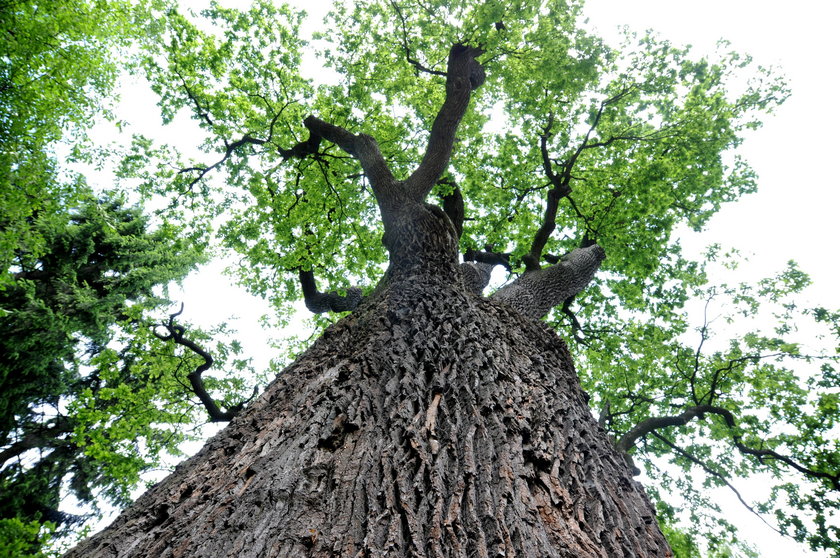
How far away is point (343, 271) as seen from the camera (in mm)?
8125

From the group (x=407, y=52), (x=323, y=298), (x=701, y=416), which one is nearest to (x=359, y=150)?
(x=323, y=298)

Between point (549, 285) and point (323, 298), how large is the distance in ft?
12.8

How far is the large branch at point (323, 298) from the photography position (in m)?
6.64

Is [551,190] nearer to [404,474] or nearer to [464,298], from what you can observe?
[464,298]

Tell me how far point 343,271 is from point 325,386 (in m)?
6.08

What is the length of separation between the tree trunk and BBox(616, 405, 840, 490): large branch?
167 inches

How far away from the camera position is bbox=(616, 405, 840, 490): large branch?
562 cm

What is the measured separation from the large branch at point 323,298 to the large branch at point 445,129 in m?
2.41

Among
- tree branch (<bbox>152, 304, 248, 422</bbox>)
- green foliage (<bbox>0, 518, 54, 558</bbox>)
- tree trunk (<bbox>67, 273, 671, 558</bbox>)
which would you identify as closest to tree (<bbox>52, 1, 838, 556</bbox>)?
tree trunk (<bbox>67, 273, 671, 558</bbox>)

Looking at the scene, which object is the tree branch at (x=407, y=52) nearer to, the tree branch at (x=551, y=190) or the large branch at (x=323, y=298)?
the tree branch at (x=551, y=190)

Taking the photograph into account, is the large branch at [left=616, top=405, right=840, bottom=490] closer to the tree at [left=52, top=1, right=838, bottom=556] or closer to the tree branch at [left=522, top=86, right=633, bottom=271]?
the tree at [left=52, top=1, right=838, bottom=556]

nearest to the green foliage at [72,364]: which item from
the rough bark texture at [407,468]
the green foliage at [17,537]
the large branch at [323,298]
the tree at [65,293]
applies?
the tree at [65,293]

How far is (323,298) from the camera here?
6.73m

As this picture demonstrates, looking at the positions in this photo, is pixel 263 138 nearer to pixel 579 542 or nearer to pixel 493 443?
pixel 493 443
